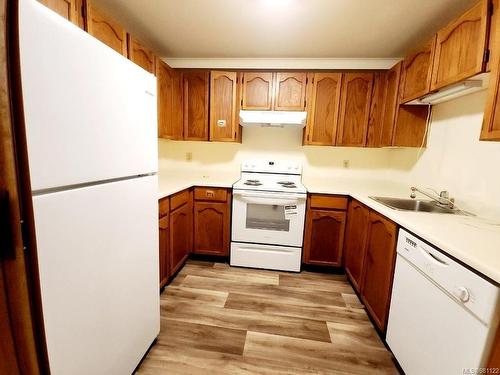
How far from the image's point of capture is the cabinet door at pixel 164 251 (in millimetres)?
1877

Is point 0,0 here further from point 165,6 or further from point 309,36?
point 309,36

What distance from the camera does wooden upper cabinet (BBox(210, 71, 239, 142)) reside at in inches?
99.5

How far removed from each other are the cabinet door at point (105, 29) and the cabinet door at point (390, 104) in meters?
2.26

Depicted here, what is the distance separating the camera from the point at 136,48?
5.94 feet

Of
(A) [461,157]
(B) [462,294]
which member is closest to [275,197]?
(A) [461,157]

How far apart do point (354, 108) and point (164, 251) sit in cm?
229

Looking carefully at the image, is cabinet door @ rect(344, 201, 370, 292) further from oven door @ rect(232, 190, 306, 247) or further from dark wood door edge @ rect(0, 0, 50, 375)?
dark wood door edge @ rect(0, 0, 50, 375)

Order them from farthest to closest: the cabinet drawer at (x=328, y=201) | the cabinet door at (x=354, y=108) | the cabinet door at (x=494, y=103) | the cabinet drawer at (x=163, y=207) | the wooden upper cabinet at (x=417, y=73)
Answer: the cabinet door at (x=354, y=108) < the cabinet drawer at (x=328, y=201) < the cabinet drawer at (x=163, y=207) < the wooden upper cabinet at (x=417, y=73) < the cabinet door at (x=494, y=103)

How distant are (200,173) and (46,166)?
2.31 metres

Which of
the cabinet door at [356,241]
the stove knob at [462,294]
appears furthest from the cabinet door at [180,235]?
the stove knob at [462,294]

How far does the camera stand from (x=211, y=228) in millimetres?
2520

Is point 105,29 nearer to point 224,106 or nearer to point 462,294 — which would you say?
point 224,106

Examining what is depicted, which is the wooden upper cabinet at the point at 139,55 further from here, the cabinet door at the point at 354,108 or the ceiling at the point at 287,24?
the cabinet door at the point at 354,108

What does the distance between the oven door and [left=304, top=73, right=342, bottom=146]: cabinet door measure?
728 millimetres
